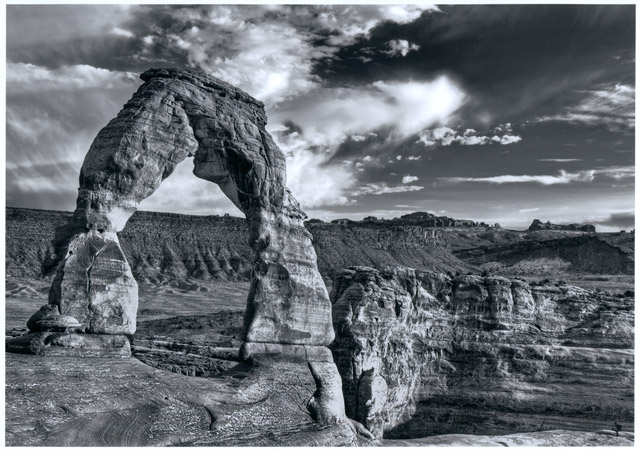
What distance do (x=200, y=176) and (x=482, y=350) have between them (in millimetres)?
15717

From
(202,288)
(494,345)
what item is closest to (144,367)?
(494,345)

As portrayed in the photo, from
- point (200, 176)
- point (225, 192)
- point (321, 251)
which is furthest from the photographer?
point (321, 251)

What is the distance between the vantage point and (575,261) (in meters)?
83.6

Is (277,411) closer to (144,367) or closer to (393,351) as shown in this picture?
(144,367)

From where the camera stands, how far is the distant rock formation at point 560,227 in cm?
12812

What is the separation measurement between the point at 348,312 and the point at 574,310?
1119 centimetres

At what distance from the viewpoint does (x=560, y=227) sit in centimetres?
13488

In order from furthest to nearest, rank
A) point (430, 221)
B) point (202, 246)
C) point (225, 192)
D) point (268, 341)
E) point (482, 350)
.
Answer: point (430, 221) < point (202, 246) < point (482, 350) < point (225, 192) < point (268, 341)

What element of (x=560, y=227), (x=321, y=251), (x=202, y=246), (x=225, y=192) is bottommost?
(x=225, y=192)

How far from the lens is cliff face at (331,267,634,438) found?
27.1 meters

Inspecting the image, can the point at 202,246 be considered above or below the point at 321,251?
above

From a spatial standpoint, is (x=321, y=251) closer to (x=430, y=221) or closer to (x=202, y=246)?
(x=202, y=246)

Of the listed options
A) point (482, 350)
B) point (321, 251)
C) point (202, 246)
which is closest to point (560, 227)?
point (321, 251)

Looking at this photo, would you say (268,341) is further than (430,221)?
No
